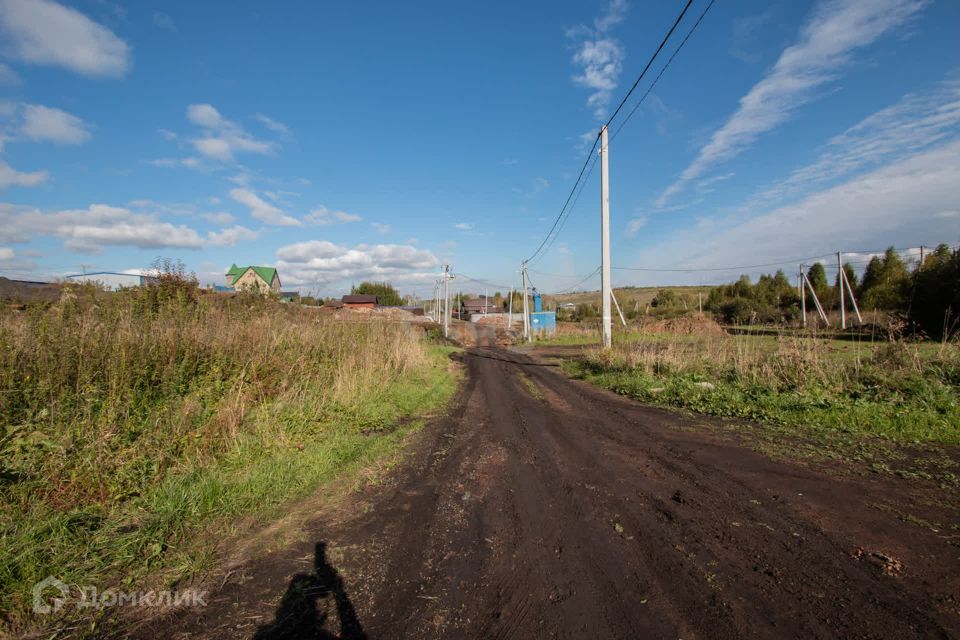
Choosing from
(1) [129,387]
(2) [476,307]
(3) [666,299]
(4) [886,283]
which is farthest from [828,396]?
(2) [476,307]

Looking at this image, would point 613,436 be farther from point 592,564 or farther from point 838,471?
point 592,564

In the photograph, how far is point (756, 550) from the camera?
2895 mm

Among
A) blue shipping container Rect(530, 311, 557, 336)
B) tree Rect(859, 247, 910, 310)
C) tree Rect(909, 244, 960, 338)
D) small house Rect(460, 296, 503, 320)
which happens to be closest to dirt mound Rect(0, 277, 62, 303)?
Result: blue shipping container Rect(530, 311, 557, 336)

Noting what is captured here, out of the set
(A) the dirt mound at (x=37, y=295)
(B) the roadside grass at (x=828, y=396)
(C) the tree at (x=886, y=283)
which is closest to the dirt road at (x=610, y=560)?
(B) the roadside grass at (x=828, y=396)

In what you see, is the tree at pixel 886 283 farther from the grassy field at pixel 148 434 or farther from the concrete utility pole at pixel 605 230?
the grassy field at pixel 148 434

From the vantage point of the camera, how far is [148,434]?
441cm

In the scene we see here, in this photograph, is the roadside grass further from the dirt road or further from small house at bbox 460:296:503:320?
small house at bbox 460:296:503:320

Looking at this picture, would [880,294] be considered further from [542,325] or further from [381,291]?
[381,291]

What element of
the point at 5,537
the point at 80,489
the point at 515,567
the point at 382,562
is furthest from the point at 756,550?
the point at 80,489

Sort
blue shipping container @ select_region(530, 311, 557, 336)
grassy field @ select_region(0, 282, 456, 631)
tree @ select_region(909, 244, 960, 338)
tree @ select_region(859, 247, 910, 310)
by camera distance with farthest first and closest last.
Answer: blue shipping container @ select_region(530, 311, 557, 336) → tree @ select_region(859, 247, 910, 310) → tree @ select_region(909, 244, 960, 338) → grassy field @ select_region(0, 282, 456, 631)

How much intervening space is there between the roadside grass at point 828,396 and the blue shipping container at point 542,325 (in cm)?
2214

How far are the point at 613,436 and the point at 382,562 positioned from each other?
4.16 m

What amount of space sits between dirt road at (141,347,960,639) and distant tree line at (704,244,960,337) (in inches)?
267

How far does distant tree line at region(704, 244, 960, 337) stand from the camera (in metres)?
19.3
